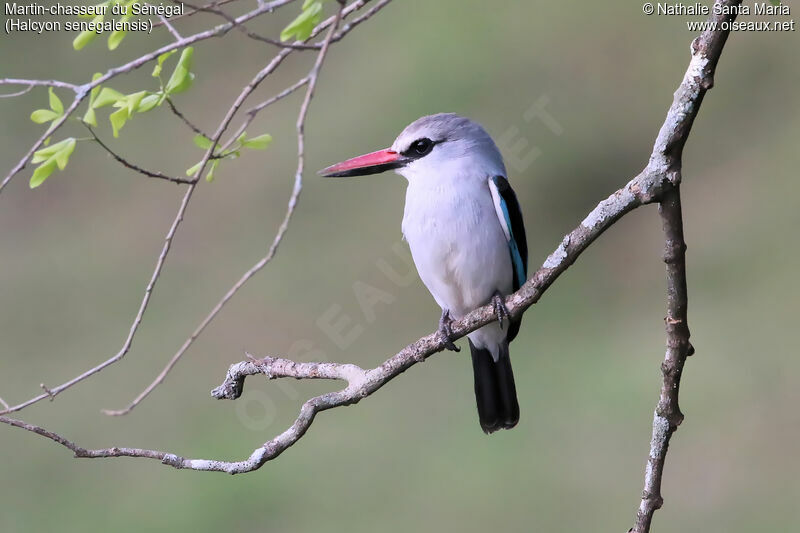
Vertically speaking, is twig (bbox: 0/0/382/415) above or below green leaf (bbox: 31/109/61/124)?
below

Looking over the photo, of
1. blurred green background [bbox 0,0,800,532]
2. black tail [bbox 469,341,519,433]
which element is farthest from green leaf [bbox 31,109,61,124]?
blurred green background [bbox 0,0,800,532]

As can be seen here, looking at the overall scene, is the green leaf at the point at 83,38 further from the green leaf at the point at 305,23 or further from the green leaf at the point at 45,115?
the green leaf at the point at 305,23

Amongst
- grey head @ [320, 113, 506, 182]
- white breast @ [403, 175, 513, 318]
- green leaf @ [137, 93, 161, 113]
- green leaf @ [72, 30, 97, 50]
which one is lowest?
green leaf @ [137, 93, 161, 113]

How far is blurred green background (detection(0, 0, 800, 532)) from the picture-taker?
716 cm

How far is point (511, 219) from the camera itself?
3.91 meters

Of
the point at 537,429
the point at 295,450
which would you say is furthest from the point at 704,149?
the point at 295,450

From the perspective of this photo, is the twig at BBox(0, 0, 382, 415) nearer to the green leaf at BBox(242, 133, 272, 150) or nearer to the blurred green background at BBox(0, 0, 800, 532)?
the green leaf at BBox(242, 133, 272, 150)

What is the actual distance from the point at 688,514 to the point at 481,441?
152cm

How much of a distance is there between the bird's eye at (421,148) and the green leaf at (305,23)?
1.53m

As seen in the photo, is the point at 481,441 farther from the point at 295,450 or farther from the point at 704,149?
the point at 704,149

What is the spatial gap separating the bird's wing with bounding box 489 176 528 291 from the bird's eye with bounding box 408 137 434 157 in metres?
0.25

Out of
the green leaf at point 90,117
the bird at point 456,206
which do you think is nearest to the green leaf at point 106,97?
the green leaf at point 90,117

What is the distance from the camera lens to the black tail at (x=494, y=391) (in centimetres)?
426

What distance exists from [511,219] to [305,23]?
176 cm
